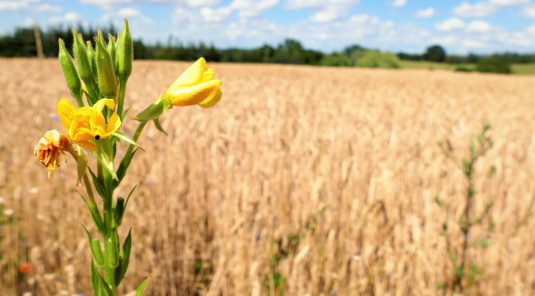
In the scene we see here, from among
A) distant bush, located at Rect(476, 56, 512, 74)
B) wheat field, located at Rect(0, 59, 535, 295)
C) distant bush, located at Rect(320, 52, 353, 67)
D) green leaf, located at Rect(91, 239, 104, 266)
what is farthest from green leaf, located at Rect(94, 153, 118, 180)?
distant bush, located at Rect(320, 52, 353, 67)

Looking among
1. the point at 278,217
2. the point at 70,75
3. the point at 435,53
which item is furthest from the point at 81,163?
the point at 435,53

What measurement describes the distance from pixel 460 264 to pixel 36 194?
2.35 m

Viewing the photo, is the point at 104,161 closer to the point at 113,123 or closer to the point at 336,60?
the point at 113,123

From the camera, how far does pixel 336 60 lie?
40.3 m

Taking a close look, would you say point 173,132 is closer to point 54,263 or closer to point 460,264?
point 54,263

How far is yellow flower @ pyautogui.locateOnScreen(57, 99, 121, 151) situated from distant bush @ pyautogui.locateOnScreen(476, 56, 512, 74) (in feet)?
123

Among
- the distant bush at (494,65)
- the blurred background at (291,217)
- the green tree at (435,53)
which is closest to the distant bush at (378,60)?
the distant bush at (494,65)

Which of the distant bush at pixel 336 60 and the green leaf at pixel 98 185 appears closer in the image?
the green leaf at pixel 98 185

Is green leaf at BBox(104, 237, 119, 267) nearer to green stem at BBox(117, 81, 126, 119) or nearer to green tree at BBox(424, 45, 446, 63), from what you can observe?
green stem at BBox(117, 81, 126, 119)

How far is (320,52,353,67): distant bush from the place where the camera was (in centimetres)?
4016

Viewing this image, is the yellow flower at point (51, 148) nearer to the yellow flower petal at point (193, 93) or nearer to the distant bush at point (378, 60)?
the yellow flower petal at point (193, 93)

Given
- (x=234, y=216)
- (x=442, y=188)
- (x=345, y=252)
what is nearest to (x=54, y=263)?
(x=234, y=216)

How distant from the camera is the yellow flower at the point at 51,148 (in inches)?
21.8

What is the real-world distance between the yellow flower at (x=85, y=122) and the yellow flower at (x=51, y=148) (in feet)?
0.24
